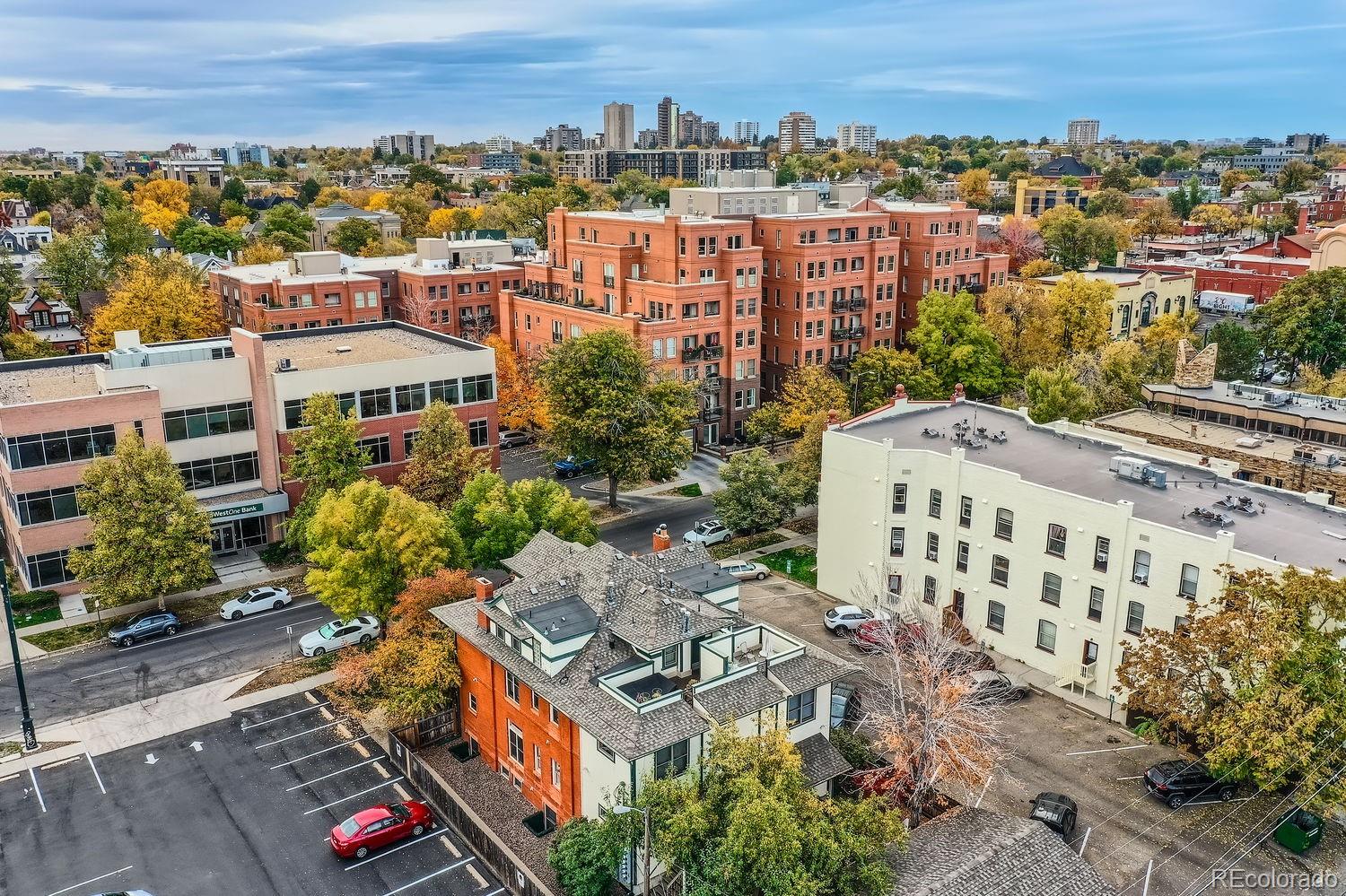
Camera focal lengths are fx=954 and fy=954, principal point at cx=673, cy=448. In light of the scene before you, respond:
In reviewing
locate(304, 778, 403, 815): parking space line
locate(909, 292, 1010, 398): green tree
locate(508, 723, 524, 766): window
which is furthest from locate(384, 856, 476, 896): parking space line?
locate(909, 292, 1010, 398): green tree

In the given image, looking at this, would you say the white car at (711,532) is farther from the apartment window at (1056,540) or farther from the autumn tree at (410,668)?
the autumn tree at (410,668)

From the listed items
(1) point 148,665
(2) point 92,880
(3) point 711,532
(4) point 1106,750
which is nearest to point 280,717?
(1) point 148,665

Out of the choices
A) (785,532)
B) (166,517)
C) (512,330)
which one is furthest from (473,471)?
(512,330)

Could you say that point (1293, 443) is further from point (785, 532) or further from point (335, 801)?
point (335, 801)

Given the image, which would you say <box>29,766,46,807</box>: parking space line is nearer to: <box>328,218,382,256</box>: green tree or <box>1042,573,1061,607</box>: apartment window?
<box>1042,573,1061,607</box>: apartment window

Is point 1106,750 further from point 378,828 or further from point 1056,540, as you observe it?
point 378,828

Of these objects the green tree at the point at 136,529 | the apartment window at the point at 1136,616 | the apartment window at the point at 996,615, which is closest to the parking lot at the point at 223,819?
the green tree at the point at 136,529
